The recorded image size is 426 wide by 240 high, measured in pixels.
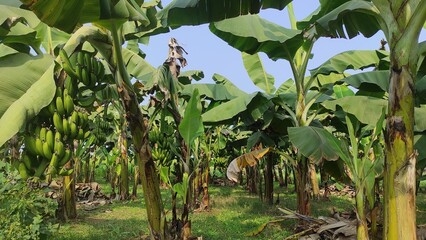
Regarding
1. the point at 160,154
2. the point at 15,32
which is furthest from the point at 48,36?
the point at 160,154

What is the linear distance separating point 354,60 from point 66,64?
432cm

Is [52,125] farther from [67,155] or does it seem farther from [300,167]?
[300,167]

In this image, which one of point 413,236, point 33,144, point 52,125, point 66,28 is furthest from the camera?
point 52,125

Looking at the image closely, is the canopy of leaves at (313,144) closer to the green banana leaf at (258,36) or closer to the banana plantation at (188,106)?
the banana plantation at (188,106)

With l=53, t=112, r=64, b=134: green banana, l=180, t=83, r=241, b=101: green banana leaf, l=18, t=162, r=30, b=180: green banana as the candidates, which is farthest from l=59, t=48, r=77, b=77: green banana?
Result: l=180, t=83, r=241, b=101: green banana leaf

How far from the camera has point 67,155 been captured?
3043mm

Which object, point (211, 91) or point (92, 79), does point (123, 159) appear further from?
point (92, 79)

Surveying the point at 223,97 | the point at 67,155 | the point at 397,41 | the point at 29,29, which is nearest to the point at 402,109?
the point at 397,41

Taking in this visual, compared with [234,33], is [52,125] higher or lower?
lower

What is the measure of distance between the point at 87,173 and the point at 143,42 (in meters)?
9.31

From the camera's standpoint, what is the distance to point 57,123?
2971 millimetres

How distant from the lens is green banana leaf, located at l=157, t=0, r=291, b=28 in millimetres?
3547

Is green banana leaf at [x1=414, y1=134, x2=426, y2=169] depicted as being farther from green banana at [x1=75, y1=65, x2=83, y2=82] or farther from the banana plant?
green banana at [x1=75, y1=65, x2=83, y2=82]

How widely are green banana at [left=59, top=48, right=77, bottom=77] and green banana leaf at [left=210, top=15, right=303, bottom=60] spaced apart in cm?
222
